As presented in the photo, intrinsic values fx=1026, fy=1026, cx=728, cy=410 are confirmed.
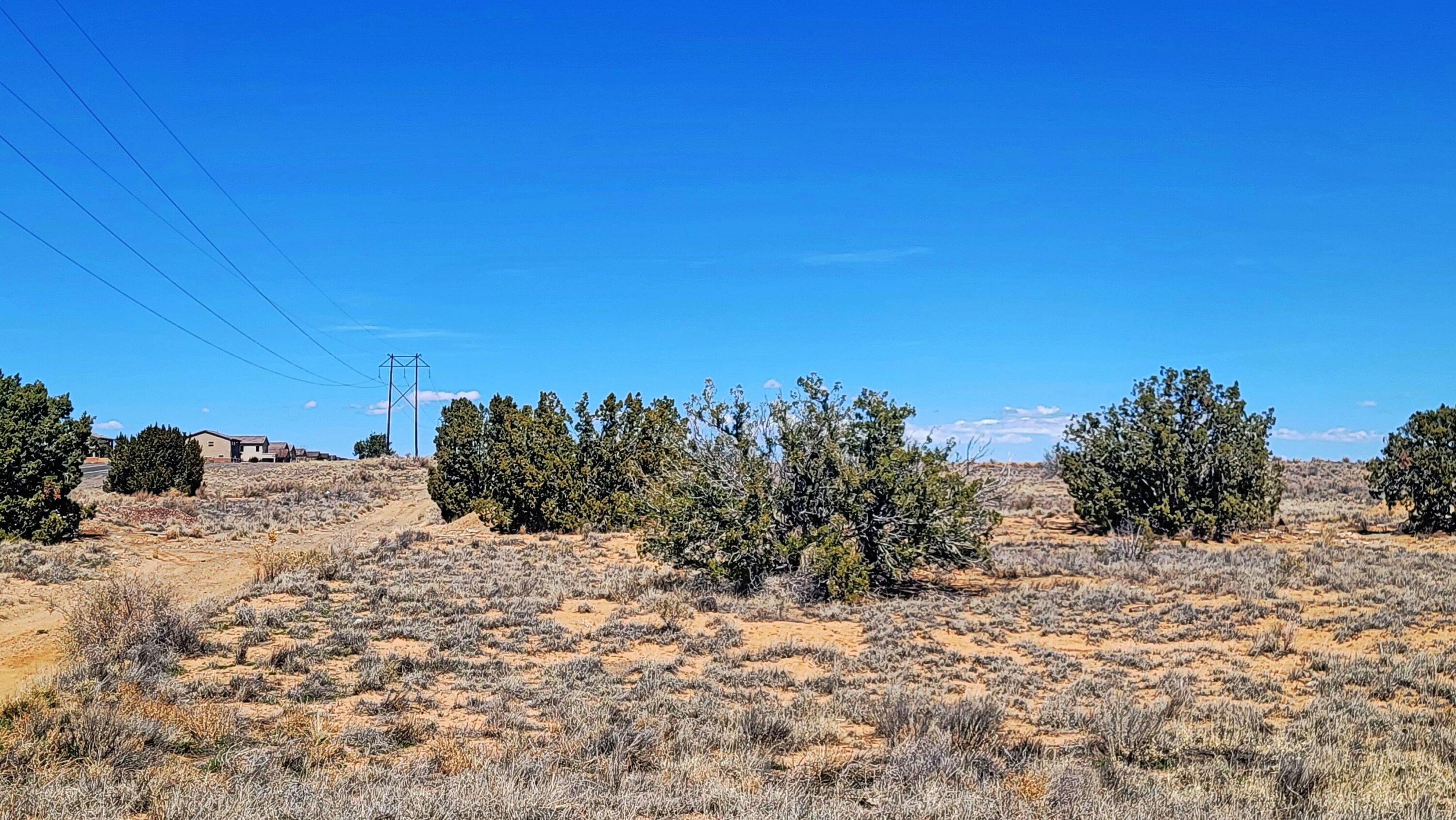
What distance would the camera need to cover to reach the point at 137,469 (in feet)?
132

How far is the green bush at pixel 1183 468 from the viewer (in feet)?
83.4

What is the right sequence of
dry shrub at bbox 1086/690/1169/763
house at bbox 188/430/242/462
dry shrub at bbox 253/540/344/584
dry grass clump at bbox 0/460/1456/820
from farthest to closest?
1. house at bbox 188/430/242/462
2. dry shrub at bbox 253/540/344/584
3. dry shrub at bbox 1086/690/1169/763
4. dry grass clump at bbox 0/460/1456/820

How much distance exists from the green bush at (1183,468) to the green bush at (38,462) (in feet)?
80.0

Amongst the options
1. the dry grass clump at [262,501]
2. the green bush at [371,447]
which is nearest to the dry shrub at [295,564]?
the dry grass clump at [262,501]

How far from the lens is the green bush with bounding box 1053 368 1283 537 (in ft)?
83.4

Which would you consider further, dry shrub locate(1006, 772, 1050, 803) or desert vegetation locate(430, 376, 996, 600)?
desert vegetation locate(430, 376, 996, 600)

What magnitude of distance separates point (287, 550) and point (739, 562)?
10.8 metres

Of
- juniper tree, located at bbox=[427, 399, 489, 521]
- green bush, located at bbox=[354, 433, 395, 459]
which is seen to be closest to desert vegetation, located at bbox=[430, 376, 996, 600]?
juniper tree, located at bbox=[427, 399, 489, 521]

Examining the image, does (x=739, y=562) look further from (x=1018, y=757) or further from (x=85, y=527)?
(x=85, y=527)

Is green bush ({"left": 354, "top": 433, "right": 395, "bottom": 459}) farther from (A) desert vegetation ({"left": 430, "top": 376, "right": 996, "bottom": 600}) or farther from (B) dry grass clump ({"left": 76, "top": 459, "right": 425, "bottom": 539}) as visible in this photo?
(A) desert vegetation ({"left": 430, "top": 376, "right": 996, "bottom": 600})

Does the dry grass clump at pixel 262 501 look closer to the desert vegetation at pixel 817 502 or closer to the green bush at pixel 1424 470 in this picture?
the desert vegetation at pixel 817 502

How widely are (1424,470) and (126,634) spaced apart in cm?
2839

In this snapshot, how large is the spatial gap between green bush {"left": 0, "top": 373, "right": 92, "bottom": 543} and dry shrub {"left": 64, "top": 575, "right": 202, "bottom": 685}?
39.5ft

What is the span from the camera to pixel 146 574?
19.2 meters
